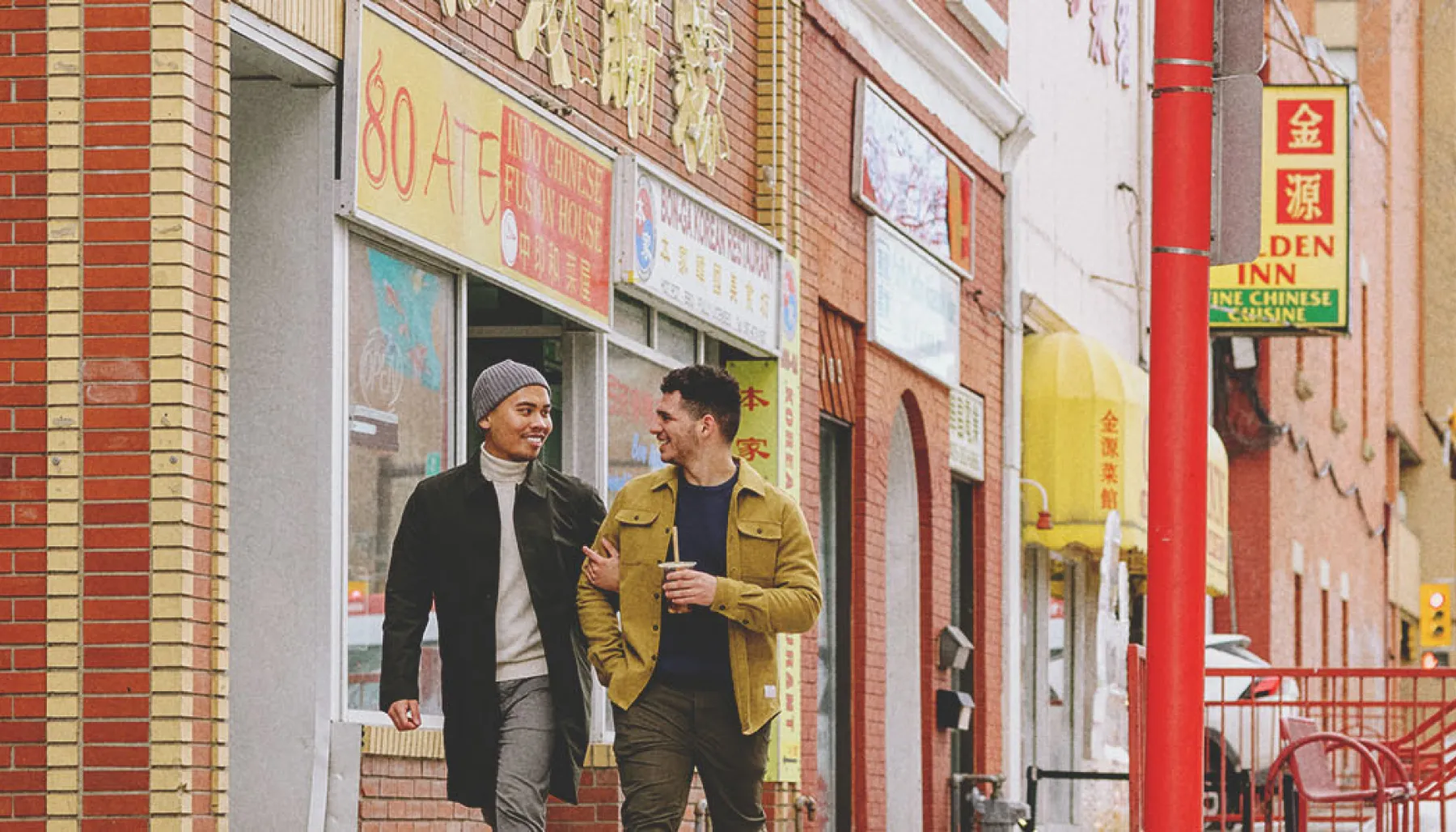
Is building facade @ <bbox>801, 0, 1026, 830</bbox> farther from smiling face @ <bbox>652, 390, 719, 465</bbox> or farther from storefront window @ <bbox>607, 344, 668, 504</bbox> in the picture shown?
smiling face @ <bbox>652, 390, 719, 465</bbox>

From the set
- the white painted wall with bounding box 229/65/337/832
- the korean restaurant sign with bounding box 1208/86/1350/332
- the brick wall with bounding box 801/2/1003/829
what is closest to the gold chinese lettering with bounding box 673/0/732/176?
the brick wall with bounding box 801/2/1003/829

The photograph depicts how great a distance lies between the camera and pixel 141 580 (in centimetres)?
866

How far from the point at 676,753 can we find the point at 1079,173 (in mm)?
17594

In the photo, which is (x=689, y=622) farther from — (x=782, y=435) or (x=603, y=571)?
(x=782, y=435)

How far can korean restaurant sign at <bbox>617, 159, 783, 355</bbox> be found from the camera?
1332 centimetres

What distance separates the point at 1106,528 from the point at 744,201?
28.3 ft

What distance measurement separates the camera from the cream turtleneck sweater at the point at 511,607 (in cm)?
855

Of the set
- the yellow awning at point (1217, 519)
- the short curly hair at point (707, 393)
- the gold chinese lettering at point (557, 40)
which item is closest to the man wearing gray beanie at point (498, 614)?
the short curly hair at point (707, 393)

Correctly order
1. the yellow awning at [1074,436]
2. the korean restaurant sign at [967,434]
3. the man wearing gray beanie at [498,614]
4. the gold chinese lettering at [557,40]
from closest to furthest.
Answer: the man wearing gray beanie at [498,614] → the gold chinese lettering at [557,40] → the korean restaurant sign at [967,434] → the yellow awning at [1074,436]

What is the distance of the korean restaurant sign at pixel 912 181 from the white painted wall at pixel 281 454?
7.61 metres

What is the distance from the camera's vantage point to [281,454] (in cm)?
1006

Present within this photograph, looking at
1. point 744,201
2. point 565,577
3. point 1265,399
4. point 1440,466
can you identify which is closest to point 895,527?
point 744,201

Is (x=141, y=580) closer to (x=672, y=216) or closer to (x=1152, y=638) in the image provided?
(x=1152, y=638)

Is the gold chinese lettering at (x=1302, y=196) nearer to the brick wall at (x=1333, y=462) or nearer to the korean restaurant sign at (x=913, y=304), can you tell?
the brick wall at (x=1333, y=462)
